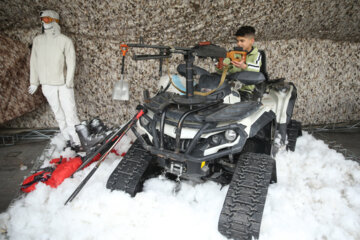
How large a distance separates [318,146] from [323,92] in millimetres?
2005

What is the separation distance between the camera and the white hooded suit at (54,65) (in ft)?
14.3

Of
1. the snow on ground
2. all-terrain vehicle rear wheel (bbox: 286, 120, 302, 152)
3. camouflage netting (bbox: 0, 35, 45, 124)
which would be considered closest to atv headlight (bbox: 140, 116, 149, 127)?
the snow on ground

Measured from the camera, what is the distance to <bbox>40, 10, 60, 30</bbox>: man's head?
167 inches

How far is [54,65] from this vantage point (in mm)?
4363

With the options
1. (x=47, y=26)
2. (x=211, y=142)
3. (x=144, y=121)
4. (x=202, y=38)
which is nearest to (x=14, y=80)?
(x=47, y=26)

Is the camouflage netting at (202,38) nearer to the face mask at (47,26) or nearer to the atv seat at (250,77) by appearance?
the face mask at (47,26)

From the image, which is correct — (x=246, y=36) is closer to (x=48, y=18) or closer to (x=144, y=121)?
(x=144, y=121)

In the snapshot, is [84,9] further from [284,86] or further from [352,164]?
[352,164]

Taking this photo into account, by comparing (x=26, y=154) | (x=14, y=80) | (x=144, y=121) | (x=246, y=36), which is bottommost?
(x=26, y=154)

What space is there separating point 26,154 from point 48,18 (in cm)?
213

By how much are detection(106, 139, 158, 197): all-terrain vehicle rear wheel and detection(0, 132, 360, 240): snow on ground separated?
0.08 m

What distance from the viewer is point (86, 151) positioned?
414 cm

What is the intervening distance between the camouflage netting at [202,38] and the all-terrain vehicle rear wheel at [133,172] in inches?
Answer: 93.8

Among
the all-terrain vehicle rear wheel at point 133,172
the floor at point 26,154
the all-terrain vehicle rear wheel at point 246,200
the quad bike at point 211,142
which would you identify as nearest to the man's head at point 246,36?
the quad bike at point 211,142
